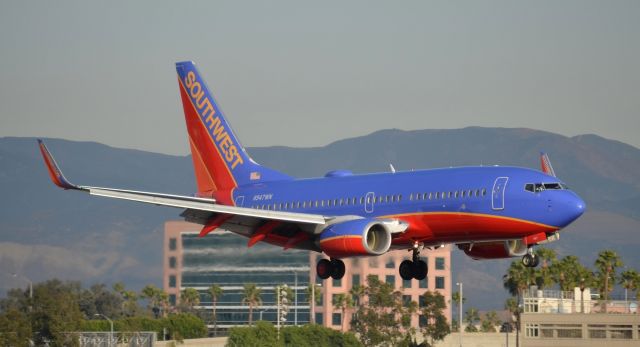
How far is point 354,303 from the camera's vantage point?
18250 cm

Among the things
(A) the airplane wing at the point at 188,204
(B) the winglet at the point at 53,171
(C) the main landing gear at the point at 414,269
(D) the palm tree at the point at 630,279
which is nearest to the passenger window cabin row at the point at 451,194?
(A) the airplane wing at the point at 188,204

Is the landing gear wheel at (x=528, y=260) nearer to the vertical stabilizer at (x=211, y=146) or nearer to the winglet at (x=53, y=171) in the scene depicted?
the vertical stabilizer at (x=211, y=146)

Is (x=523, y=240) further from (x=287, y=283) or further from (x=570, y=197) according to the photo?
(x=287, y=283)

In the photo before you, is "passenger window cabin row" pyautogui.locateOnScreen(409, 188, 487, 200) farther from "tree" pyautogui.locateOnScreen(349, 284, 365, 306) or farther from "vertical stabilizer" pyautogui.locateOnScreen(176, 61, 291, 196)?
"tree" pyautogui.locateOnScreen(349, 284, 365, 306)

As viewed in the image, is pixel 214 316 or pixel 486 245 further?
pixel 214 316

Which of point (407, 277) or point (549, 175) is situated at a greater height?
point (549, 175)

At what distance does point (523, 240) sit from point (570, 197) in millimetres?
4199

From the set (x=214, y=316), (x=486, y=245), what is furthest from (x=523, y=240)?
(x=214, y=316)

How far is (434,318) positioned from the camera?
15200 cm

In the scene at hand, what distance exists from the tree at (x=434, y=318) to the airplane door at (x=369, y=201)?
85769 millimetres

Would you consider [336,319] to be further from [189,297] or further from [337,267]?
[337,267]

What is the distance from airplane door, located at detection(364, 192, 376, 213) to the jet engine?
4.37ft

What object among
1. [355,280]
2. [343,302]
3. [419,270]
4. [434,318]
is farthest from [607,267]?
[419,270]

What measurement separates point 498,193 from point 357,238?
6.53 metres
